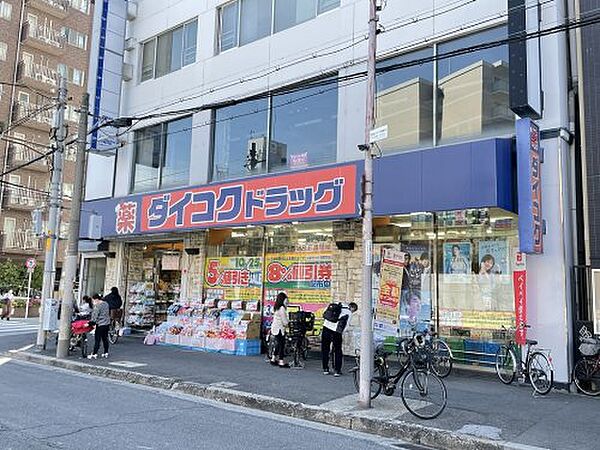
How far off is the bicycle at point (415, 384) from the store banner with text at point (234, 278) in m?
7.13

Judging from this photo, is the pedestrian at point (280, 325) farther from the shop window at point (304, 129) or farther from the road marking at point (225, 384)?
the shop window at point (304, 129)

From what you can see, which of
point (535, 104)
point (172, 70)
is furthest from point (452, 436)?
point (172, 70)

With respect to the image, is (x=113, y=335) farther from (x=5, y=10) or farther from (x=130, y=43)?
(x=5, y=10)

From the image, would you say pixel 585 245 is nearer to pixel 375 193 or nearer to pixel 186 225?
pixel 375 193

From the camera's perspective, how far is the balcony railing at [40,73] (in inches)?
1635

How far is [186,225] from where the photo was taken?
1512cm

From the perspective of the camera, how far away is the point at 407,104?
1308cm

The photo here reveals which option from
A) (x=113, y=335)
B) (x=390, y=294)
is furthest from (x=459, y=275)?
(x=113, y=335)

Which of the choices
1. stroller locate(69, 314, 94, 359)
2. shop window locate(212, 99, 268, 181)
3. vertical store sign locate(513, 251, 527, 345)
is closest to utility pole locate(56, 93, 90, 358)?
stroller locate(69, 314, 94, 359)

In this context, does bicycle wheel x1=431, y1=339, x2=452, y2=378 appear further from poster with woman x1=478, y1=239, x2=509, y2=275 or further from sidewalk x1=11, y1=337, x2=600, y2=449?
poster with woman x1=478, y1=239, x2=509, y2=275

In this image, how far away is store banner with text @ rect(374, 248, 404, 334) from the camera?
1307 cm

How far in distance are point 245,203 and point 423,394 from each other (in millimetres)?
7239

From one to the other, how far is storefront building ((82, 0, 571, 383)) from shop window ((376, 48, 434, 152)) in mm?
33

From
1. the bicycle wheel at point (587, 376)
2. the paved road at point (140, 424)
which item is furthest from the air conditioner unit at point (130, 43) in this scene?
the bicycle wheel at point (587, 376)
